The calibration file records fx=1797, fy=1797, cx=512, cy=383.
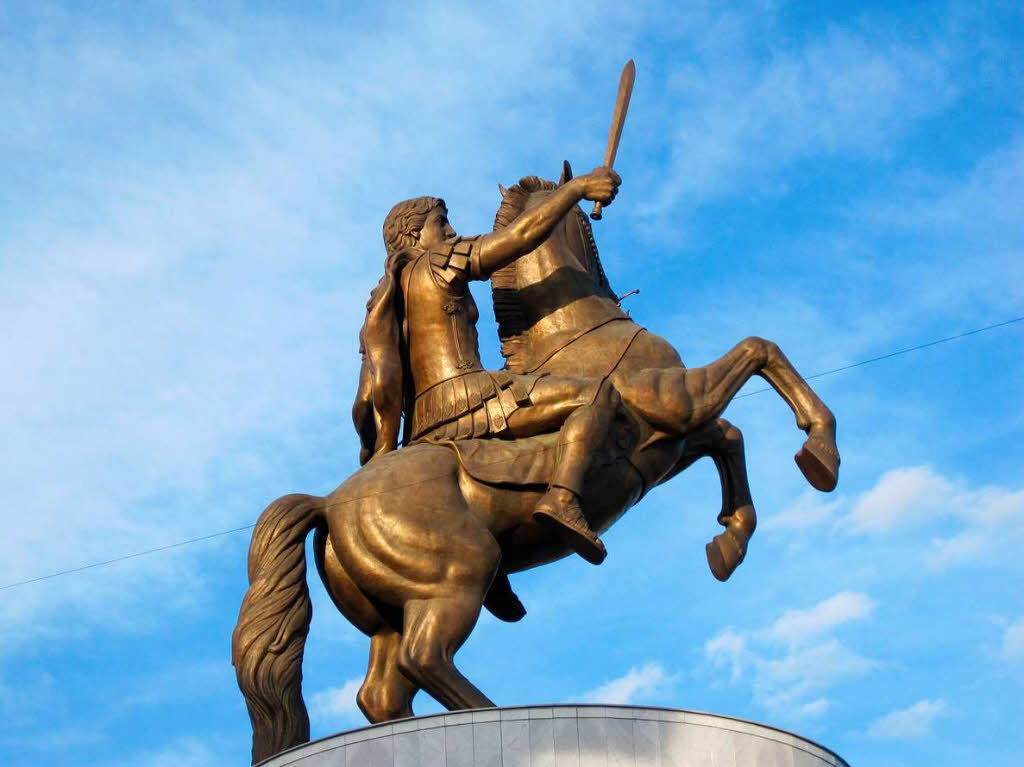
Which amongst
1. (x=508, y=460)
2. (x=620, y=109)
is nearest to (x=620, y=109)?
(x=620, y=109)

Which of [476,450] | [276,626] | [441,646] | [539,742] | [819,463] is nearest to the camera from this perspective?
[539,742]

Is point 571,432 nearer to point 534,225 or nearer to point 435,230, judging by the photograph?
point 534,225

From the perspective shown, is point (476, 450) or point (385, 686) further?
point (476, 450)

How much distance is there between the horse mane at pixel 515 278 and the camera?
45.6 feet

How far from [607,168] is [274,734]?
487cm

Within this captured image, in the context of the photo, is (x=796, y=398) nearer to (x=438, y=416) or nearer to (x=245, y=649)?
(x=438, y=416)

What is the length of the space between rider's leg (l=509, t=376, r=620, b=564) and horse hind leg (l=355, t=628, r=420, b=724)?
1.39 metres

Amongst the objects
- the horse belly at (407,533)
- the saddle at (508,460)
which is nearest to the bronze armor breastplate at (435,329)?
the saddle at (508,460)

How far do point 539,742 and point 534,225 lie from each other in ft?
13.8

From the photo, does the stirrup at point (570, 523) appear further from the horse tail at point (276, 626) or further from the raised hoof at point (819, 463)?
the raised hoof at point (819, 463)

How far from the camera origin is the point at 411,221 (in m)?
13.9

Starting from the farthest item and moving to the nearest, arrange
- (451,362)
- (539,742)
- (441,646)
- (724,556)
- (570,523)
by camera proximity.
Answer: (724,556) < (451,362) < (570,523) < (441,646) < (539,742)

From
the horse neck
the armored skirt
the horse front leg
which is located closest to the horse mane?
the horse neck

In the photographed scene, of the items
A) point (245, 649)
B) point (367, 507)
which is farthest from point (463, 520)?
point (245, 649)
